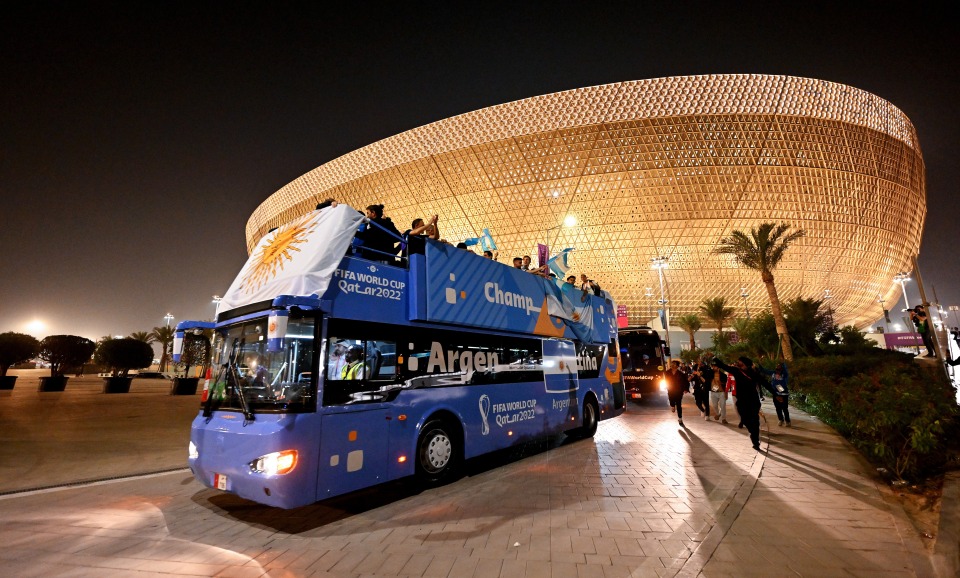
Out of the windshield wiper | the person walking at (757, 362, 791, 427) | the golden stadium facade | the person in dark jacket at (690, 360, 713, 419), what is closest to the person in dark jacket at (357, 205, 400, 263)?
the windshield wiper

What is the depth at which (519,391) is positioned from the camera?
720cm

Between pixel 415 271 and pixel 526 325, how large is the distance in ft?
9.30

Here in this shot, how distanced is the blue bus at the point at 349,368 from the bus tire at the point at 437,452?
2 centimetres

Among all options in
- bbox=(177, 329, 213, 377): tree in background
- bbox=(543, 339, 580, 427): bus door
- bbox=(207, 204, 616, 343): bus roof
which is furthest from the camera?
bbox=(543, 339, 580, 427): bus door

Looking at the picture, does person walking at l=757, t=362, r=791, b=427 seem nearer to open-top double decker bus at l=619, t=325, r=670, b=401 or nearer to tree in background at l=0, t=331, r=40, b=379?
open-top double decker bus at l=619, t=325, r=670, b=401

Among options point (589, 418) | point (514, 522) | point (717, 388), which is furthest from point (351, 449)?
point (717, 388)

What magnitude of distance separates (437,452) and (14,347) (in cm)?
2662

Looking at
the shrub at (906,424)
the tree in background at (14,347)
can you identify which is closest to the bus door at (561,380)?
the shrub at (906,424)

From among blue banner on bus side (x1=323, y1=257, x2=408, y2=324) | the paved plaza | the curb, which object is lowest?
the paved plaza

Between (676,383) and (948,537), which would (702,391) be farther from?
(948,537)

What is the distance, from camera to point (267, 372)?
425 centimetres

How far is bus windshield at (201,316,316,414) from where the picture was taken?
4.11 m

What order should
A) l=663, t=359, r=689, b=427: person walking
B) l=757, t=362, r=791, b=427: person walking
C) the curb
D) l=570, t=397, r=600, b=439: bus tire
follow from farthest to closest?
l=663, t=359, r=689, b=427: person walking → l=757, t=362, r=791, b=427: person walking → l=570, t=397, r=600, b=439: bus tire → the curb

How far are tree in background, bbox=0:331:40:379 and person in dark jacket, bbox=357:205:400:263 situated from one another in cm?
2578
